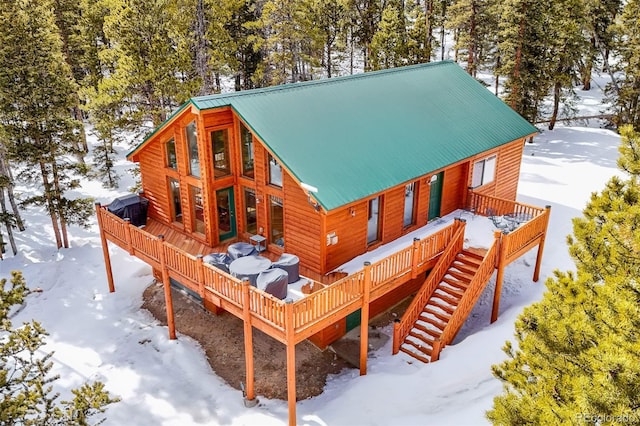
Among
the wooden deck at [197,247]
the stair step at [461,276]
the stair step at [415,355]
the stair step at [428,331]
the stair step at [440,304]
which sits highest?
the wooden deck at [197,247]

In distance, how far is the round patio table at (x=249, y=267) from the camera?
14.1 meters

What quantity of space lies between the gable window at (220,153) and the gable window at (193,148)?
71 cm

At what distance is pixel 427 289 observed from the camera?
16.1 metres

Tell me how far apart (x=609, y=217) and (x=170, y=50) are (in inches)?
876

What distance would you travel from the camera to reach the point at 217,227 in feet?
57.5

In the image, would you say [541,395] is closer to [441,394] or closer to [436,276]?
[441,394]

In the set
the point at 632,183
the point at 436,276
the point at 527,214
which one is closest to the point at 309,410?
the point at 436,276

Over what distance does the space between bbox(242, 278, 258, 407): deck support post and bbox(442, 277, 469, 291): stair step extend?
6.85 meters

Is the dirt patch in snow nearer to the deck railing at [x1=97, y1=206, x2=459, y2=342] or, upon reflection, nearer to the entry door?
the deck railing at [x1=97, y1=206, x2=459, y2=342]

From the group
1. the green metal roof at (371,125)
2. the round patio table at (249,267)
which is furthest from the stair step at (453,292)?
the round patio table at (249,267)

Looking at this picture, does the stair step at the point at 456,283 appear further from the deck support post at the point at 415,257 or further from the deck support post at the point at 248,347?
the deck support post at the point at 248,347

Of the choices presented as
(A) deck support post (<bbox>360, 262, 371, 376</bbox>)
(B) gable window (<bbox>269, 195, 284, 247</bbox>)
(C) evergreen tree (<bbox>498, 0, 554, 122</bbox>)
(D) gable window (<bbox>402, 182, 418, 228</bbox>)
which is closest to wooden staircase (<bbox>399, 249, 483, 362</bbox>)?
(A) deck support post (<bbox>360, 262, 371, 376</bbox>)

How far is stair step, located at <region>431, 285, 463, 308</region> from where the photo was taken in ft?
52.3

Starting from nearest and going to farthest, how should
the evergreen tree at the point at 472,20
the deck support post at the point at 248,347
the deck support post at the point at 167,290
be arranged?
the deck support post at the point at 248,347 < the deck support post at the point at 167,290 < the evergreen tree at the point at 472,20
